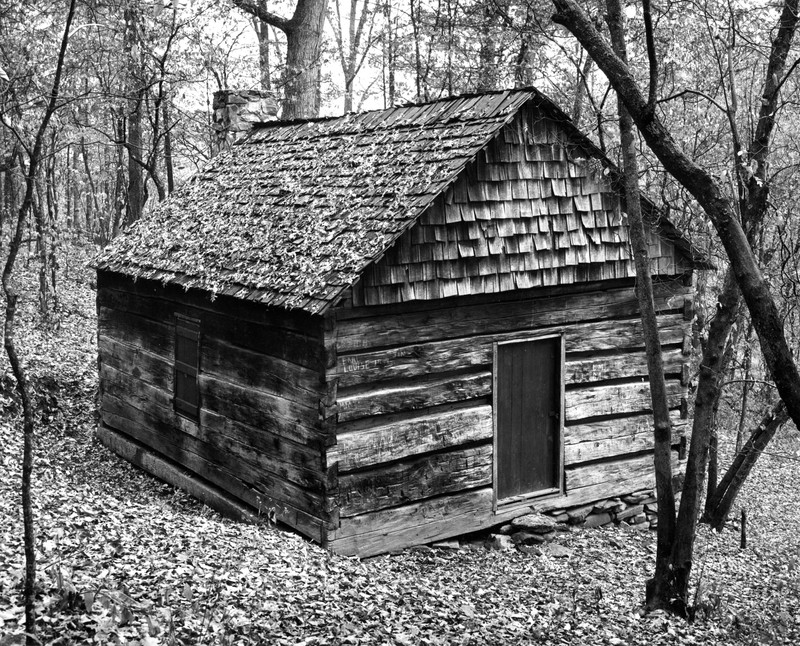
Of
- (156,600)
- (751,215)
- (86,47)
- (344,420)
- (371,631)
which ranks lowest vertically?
(371,631)

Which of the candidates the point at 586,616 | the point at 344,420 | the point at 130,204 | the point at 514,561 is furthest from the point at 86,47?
the point at 586,616

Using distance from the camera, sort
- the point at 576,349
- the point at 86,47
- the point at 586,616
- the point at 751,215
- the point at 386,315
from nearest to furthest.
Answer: the point at 586,616
the point at 751,215
the point at 386,315
the point at 576,349
the point at 86,47

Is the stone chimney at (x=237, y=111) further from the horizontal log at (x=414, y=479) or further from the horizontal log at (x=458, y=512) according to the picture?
the horizontal log at (x=458, y=512)

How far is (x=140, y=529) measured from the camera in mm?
7570

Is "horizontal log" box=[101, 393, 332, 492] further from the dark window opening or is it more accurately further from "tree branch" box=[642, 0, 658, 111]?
"tree branch" box=[642, 0, 658, 111]

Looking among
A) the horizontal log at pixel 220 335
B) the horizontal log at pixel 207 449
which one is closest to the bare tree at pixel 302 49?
the horizontal log at pixel 220 335

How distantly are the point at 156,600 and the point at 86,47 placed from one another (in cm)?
1522

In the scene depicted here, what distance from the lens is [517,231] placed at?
30.3 ft

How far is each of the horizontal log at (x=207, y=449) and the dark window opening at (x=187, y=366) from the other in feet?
0.68

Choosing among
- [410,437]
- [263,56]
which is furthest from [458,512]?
[263,56]

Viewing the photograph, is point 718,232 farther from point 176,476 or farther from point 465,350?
point 176,476

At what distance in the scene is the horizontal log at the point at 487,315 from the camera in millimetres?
8445

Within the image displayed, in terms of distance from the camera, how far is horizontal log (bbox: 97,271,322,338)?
8523mm

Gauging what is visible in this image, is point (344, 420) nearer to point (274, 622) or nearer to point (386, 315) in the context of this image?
point (386, 315)
